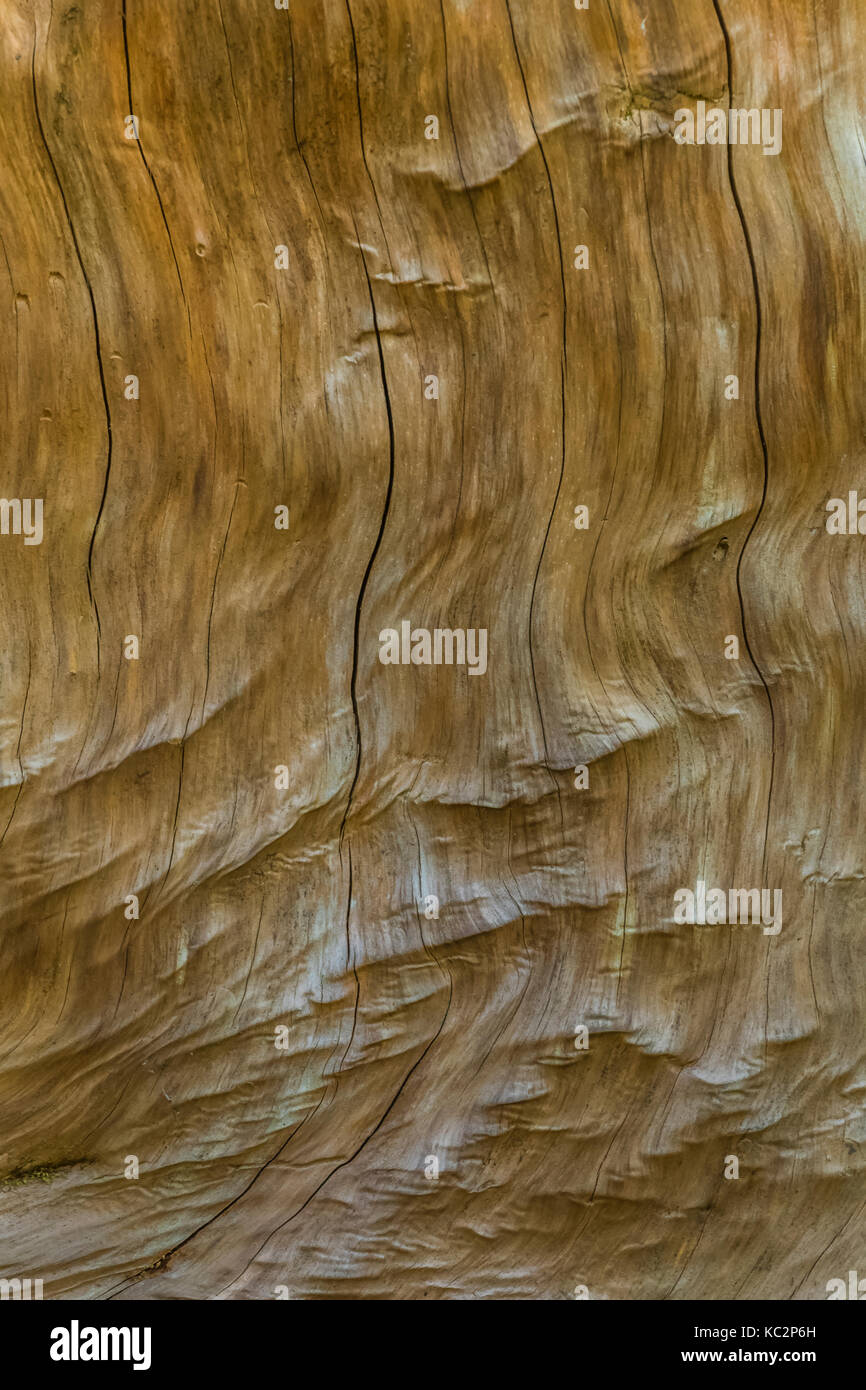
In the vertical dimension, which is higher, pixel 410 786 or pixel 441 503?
pixel 441 503

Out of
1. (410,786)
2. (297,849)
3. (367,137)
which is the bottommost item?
(297,849)

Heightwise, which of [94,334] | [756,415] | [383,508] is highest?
[94,334]

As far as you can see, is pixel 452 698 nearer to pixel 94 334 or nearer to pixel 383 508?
pixel 383 508

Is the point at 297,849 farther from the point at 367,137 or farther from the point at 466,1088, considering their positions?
the point at 367,137

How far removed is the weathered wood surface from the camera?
2693mm

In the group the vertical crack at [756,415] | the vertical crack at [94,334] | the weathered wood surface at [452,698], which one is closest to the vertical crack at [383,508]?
the weathered wood surface at [452,698]

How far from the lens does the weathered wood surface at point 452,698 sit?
2.69 metres

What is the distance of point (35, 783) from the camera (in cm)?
273

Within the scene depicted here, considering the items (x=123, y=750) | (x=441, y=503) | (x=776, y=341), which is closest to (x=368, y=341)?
(x=441, y=503)

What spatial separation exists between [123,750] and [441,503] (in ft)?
3.84

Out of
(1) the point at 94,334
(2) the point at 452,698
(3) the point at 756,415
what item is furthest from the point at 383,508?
(3) the point at 756,415

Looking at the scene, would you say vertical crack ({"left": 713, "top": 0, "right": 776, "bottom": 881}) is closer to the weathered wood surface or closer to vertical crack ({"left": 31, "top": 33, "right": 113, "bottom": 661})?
the weathered wood surface

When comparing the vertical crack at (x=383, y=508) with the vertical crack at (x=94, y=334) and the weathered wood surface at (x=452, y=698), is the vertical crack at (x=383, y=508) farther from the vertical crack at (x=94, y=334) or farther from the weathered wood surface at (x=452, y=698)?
the vertical crack at (x=94, y=334)

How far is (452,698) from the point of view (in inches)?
110
